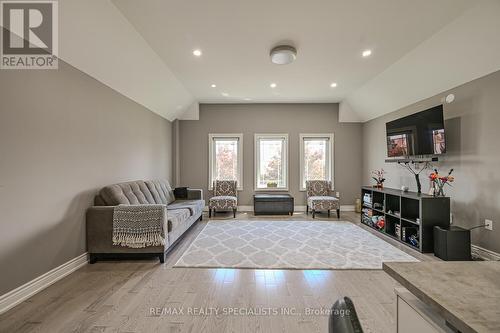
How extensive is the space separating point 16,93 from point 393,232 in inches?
214

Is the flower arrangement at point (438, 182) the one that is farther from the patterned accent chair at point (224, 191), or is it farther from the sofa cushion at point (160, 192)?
the sofa cushion at point (160, 192)

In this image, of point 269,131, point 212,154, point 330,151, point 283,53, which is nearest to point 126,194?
point 212,154

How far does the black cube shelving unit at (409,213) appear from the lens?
10.1 feet

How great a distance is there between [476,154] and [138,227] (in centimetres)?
463

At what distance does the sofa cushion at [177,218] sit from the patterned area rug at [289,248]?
40cm

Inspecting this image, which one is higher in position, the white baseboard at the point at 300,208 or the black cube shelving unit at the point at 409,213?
the black cube shelving unit at the point at 409,213

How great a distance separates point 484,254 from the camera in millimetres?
2816

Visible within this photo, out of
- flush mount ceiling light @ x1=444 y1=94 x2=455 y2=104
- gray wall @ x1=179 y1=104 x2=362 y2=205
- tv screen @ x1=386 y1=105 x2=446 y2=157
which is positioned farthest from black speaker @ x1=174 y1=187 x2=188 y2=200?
flush mount ceiling light @ x1=444 y1=94 x2=455 y2=104

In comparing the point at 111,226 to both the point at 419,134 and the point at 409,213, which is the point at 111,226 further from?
the point at 419,134

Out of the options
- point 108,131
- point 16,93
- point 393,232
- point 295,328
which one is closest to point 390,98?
point 393,232

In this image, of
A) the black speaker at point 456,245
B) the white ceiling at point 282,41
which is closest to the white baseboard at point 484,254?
the black speaker at point 456,245

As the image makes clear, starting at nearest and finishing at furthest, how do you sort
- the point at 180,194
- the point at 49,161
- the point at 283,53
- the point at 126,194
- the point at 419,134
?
the point at 49,161, the point at 283,53, the point at 126,194, the point at 419,134, the point at 180,194

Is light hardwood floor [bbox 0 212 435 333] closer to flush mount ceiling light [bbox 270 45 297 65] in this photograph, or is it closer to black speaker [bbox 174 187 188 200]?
black speaker [bbox 174 187 188 200]

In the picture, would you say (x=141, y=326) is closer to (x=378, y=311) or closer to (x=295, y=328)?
(x=295, y=328)
